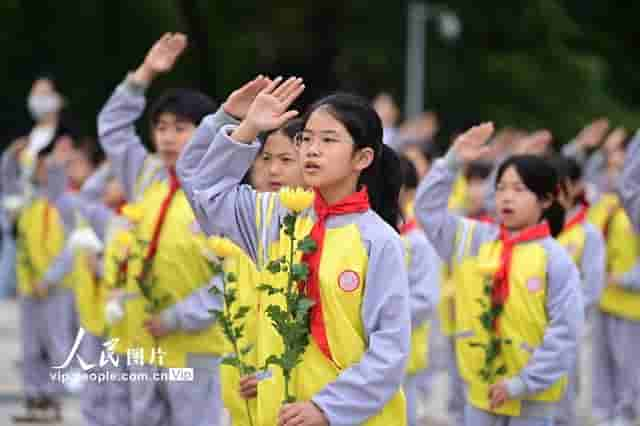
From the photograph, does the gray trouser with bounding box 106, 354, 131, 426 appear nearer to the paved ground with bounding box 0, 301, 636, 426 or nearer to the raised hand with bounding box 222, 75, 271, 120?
the raised hand with bounding box 222, 75, 271, 120

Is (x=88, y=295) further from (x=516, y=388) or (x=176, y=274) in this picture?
(x=516, y=388)

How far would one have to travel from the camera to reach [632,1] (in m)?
25.3

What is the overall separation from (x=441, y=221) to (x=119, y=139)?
5.56 feet

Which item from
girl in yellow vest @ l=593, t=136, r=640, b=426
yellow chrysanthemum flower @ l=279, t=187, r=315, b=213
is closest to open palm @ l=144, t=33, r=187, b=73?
yellow chrysanthemum flower @ l=279, t=187, r=315, b=213

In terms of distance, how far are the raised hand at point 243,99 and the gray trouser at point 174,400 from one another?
221cm

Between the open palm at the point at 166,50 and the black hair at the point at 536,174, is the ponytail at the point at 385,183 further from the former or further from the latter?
the black hair at the point at 536,174

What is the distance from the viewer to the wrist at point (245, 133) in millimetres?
5414

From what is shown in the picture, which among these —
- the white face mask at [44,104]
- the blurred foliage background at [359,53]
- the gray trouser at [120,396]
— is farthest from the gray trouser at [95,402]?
the blurred foliage background at [359,53]

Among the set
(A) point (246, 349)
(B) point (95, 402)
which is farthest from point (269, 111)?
(B) point (95, 402)

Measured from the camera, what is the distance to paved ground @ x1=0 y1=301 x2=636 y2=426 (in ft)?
38.0

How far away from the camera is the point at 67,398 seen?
1241cm

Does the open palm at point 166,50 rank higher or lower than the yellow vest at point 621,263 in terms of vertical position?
higher

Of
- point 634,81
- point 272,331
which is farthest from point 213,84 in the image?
point 634,81

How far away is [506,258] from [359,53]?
16501 mm
